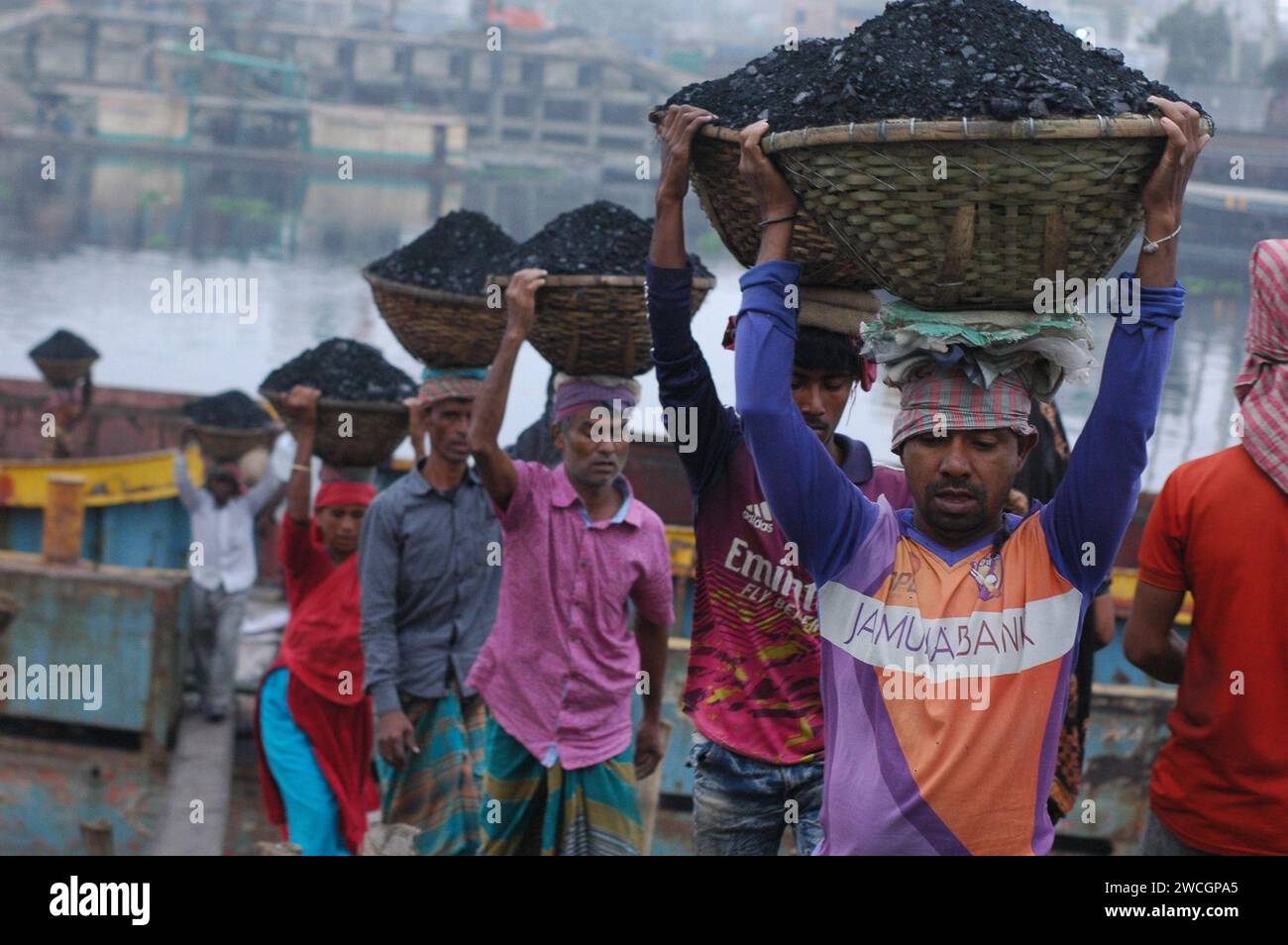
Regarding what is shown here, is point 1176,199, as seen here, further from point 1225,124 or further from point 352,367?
point 1225,124

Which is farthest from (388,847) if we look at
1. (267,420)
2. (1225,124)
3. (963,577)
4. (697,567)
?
(1225,124)

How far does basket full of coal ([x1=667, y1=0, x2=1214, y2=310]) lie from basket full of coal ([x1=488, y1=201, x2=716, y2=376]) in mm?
1407

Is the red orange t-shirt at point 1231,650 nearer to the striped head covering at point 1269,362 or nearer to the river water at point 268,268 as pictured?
the striped head covering at point 1269,362

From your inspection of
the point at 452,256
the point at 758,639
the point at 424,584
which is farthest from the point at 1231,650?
the point at 452,256

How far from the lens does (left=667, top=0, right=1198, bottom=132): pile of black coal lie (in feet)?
7.13

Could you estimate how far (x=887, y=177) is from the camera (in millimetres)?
2221

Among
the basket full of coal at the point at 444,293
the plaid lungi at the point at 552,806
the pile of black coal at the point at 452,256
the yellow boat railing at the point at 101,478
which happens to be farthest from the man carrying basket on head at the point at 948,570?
the yellow boat railing at the point at 101,478

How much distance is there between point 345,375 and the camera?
519cm

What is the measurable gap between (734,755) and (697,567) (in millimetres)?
406

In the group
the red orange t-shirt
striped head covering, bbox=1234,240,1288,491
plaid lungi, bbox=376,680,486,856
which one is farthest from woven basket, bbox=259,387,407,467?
striped head covering, bbox=1234,240,1288,491

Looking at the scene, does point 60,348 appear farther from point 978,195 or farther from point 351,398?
point 978,195

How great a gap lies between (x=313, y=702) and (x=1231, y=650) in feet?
10.1

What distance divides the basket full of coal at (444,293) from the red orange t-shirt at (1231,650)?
88.1 inches

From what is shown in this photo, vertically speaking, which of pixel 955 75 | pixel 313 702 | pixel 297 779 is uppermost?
pixel 955 75
